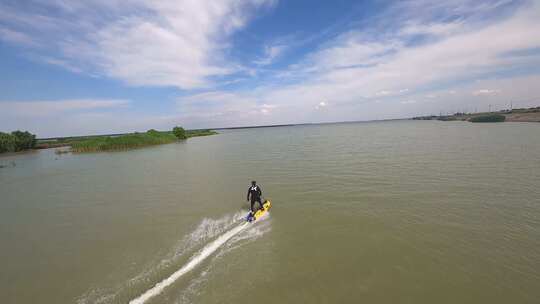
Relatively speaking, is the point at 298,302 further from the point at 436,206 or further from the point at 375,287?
the point at 436,206

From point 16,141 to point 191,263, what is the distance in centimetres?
9334

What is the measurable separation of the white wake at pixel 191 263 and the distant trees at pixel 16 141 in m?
90.7

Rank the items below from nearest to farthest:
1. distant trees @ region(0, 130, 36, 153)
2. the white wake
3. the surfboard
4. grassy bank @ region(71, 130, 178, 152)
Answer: the white wake < the surfboard < grassy bank @ region(71, 130, 178, 152) < distant trees @ region(0, 130, 36, 153)

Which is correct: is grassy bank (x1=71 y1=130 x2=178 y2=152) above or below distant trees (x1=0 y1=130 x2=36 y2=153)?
below

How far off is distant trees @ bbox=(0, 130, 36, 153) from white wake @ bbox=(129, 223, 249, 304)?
298 ft

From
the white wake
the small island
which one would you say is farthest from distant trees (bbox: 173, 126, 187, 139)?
the white wake

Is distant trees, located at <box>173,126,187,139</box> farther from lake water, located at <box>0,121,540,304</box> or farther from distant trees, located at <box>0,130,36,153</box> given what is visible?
lake water, located at <box>0,121,540,304</box>

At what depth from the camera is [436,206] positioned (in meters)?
11.6

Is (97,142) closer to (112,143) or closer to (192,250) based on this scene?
(112,143)

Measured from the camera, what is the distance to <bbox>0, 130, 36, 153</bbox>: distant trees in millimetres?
61719

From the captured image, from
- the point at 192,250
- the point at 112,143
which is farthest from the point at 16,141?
the point at 192,250

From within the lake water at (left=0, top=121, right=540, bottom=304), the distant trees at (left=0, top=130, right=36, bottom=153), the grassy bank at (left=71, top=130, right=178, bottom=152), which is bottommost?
the lake water at (left=0, top=121, right=540, bottom=304)

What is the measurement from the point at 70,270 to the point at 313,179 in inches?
596

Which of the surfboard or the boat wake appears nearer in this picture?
the boat wake
